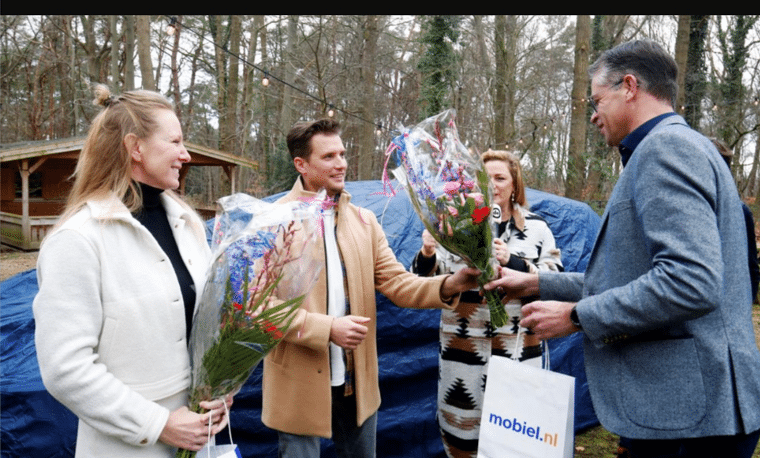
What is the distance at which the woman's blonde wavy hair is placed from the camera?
1491 mm

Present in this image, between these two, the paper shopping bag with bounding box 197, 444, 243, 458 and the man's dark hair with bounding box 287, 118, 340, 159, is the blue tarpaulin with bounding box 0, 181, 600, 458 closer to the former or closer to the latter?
the man's dark hair with bounding box 287, 118, 340, 159

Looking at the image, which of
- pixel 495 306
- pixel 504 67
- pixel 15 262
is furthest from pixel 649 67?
pixel 504 67

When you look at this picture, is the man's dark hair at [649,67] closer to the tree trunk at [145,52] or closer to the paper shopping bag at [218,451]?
the paper shopping bag at [218,451]

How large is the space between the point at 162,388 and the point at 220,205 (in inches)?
21.2

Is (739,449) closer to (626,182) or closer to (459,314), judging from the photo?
(626,182)

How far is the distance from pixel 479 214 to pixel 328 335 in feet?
2.22

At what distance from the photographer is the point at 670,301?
128 centimetres

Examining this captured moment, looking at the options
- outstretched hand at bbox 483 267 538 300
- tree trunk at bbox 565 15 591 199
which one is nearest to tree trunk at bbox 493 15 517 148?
tree trunk at bbox 565 15 591 199


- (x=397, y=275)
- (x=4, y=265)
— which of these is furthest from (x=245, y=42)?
(x=397, y=275)

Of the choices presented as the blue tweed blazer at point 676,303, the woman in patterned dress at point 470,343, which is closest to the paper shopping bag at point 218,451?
the blue tweed blazer at point 676,303

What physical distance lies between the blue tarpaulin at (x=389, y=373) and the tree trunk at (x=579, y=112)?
18.1 feet

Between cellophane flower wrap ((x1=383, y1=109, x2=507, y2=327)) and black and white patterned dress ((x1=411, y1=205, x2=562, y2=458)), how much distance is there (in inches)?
19.2

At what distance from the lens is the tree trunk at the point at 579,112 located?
29.2 ft

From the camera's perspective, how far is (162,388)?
1.46 meters
